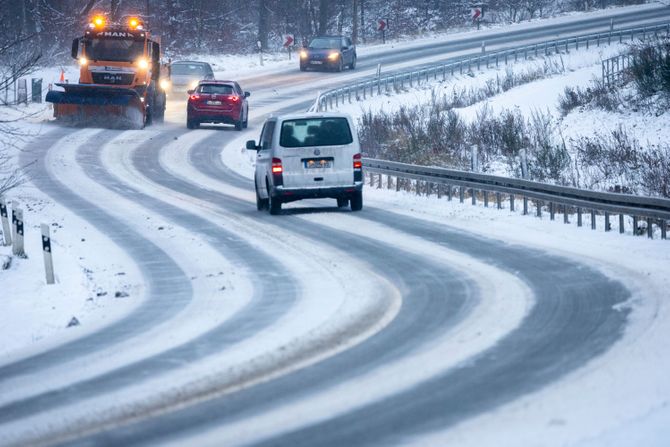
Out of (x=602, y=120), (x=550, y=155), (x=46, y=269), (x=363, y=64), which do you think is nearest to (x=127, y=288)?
(x=46, y=269)

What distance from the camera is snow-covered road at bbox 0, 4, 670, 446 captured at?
273 inches

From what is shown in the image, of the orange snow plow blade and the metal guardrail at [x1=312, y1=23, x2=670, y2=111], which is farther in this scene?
the metal guardrail at [x1=312, y1=23, x2=670, y2=111]

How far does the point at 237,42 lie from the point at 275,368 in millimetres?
69554

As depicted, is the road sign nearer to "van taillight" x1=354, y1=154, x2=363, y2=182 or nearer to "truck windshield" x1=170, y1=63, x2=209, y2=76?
"truck windshield" x1=170, y1=63, x2=209, y2=76

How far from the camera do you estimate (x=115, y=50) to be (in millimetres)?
37562

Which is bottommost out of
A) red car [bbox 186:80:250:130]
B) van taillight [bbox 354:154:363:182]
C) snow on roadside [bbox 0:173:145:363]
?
snow on roadside [bbox 0:173:145:363]

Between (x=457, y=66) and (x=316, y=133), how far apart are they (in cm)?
3382

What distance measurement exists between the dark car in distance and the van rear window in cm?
3844

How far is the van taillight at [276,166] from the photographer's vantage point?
20.5 meters

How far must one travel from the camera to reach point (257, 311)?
11.5 metres

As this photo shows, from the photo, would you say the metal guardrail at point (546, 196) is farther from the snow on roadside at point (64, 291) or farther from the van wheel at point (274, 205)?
the snow on roadside at point (64, 291)

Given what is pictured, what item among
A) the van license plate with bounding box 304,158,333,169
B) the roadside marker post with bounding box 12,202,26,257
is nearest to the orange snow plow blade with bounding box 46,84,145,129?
the van license plate with bounding box 304,158,333,169

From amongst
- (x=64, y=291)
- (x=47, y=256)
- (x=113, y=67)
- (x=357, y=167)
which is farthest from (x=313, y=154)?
(x=113, y=67)

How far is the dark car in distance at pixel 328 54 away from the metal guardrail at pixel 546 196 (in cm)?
3117
